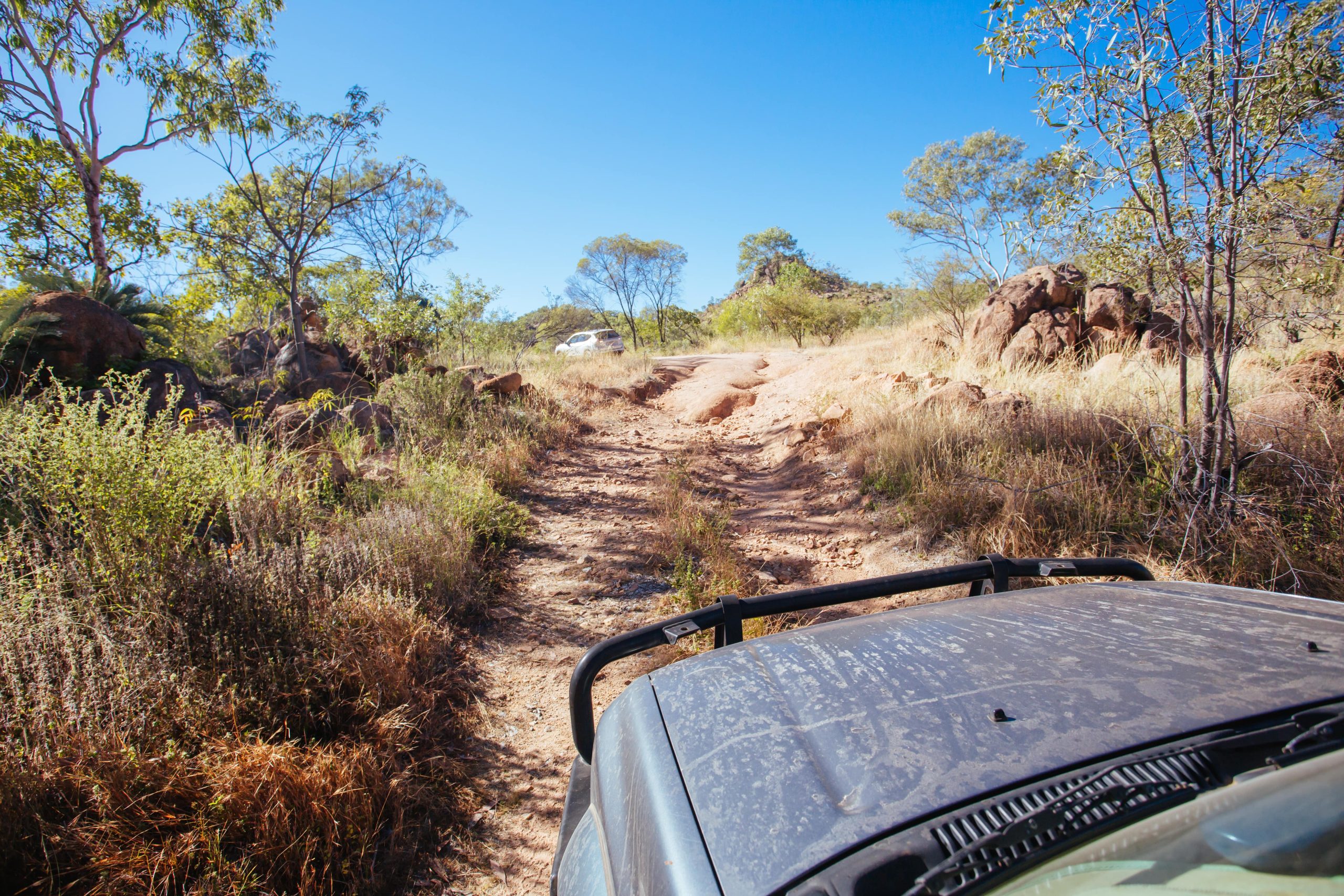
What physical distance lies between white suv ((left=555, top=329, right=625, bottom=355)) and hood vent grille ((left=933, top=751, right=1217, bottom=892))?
61.1 feet

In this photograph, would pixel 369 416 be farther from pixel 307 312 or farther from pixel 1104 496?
pixel 1104 496

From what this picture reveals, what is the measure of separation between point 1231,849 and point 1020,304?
1049 centimetres

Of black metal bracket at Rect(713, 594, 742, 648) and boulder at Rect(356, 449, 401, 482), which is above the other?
boulder at Rect(356, 449, 401, 482)

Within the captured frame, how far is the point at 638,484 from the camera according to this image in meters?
6.32

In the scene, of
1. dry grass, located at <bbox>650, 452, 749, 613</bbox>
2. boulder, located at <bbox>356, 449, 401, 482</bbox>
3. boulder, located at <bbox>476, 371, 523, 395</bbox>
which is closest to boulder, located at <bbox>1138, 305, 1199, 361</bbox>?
dry grass, located at <bbox>650, 452, 749, 613</bbox>

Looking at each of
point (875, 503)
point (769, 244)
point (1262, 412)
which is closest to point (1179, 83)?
point (1262, 412)

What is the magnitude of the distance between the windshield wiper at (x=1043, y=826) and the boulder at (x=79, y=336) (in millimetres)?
8097

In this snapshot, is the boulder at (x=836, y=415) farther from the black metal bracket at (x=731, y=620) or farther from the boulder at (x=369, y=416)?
the black metal bracket at (x=731, y=620)

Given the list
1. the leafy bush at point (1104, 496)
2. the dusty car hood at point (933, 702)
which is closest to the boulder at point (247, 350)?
the leafy bush at point (1104, 496)

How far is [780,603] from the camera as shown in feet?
4.54

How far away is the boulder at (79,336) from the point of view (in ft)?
18.8

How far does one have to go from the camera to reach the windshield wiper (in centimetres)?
64

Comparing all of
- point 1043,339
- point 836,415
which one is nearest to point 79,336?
point 836,415

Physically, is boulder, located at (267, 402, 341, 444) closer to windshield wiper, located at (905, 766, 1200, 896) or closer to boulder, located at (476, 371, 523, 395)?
boulder, located at (476, 371, 523, 395)
